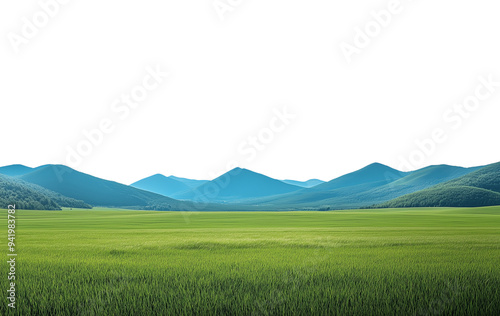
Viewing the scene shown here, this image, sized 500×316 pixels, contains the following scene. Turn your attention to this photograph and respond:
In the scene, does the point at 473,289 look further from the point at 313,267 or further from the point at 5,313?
the point at 5,313

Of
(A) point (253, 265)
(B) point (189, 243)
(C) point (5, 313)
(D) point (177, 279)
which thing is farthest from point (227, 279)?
(B) point (189, 243)

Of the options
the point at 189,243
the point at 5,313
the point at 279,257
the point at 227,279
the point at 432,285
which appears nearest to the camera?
the point at 5,313

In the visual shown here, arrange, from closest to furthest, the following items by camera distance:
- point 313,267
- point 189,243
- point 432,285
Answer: point 432,285, point 313,267, point 189,243

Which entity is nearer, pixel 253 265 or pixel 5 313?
pixel 5 313

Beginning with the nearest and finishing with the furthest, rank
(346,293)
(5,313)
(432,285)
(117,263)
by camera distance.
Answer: (5,313)
(346,293)
(432,285)
(117,263)

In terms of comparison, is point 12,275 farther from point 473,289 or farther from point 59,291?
point 473,289

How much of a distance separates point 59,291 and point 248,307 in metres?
5.85

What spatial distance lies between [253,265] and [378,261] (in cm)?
584

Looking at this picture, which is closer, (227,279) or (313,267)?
(227,279)

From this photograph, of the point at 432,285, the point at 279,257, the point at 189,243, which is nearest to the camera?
the point at 432,285

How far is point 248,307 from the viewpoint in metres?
9.20

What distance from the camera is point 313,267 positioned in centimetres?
1444

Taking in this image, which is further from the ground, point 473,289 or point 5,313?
point 5,313

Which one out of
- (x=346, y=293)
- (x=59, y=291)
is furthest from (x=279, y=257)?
(x=59, y=291)
